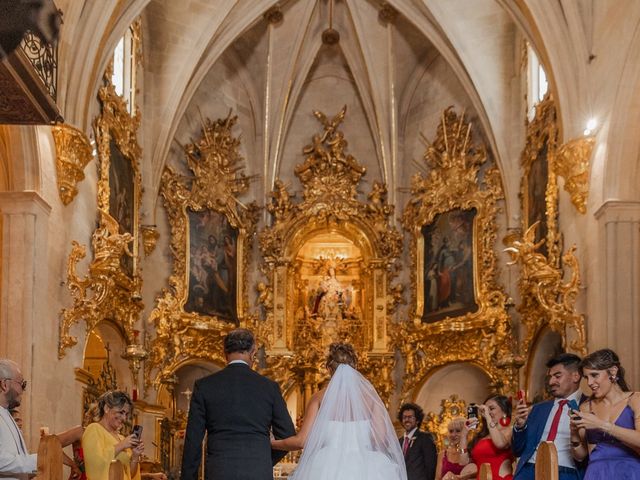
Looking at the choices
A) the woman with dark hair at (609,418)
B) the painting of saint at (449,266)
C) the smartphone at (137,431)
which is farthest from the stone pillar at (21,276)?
the painting of saint at (449,266)

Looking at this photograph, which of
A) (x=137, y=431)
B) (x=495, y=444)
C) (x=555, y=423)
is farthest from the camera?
(x=495, y=444)

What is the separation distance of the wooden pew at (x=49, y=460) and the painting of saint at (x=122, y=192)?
38.4ft

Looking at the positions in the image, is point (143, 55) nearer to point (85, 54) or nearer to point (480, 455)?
point (85, 54)

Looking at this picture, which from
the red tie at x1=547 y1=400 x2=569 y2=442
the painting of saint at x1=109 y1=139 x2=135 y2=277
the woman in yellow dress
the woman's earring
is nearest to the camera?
the red tie at x1=547 y1=400 x2=569 y2=442

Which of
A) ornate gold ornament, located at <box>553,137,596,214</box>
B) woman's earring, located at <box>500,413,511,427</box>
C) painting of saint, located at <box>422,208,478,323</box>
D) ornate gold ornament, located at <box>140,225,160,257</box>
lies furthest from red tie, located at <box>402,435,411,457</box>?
ornate gold ornament, located at <box>140,225,160,257</box>

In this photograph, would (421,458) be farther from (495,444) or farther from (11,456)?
(11,456)

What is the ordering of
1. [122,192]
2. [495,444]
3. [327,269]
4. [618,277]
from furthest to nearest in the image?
[327,269]
[122,192]
[618,277]
[495,444]

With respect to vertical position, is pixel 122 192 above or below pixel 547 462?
above

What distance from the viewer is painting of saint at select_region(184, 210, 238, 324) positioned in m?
21.2

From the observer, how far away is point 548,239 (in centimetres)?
1697

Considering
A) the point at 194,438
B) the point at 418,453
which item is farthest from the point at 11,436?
the point at 418,453

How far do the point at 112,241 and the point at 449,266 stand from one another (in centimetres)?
788

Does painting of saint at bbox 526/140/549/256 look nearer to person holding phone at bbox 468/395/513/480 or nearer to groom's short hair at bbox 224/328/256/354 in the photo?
person holding phone at bbox 468/395/513/480

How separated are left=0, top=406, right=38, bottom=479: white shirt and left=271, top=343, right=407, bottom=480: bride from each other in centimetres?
181
